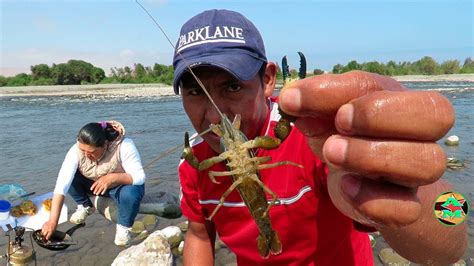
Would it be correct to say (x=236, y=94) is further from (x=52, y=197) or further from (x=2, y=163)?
(x=2, y=163)

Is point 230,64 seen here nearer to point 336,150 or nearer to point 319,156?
point 319,156

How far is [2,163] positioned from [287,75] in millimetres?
12551

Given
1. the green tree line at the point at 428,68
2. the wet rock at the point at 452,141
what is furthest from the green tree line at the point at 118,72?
the wet rock at the point at 452,141

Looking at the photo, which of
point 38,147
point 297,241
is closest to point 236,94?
point 297,241

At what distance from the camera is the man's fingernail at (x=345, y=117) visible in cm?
135

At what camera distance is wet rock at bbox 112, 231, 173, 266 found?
5.43 metres

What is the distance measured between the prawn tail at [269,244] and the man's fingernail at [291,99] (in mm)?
1436

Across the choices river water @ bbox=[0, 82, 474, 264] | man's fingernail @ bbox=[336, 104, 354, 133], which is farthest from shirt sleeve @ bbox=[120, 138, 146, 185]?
man's fingernail @ bbox=[336, 104, 354, 133]

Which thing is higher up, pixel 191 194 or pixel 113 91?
pixel 191 194

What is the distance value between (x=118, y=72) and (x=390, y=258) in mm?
90350

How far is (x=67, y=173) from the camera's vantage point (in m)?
7.05

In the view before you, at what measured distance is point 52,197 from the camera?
22.5 feet

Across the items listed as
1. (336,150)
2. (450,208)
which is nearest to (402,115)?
(336,150)

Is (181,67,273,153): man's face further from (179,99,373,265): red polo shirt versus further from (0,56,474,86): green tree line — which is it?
(0,56,474,86): green tree line
